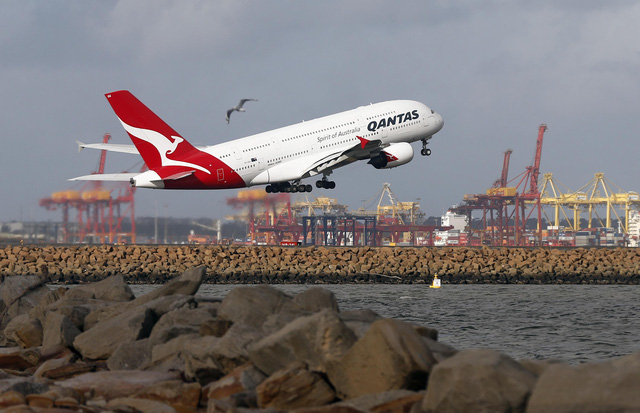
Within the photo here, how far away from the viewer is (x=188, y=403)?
15.0m

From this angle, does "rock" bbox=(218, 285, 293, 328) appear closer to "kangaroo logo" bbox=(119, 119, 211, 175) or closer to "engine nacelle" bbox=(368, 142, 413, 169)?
"kangaroo logo" bbox=(119, 119, 211, 175)

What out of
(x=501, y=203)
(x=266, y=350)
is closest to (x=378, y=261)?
(x=266, y=350)

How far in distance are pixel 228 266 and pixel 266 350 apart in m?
43.6

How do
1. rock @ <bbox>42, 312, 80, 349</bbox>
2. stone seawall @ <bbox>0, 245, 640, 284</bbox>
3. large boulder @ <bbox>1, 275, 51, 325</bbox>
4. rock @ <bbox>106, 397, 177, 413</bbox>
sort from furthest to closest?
stone seawall @ <bbox>0, 245, 640, 284</bbox>, large boulder @ <bbox>1, 275, 51, 325</bbox>, rock @ <bbox>42, 312, 80, 349</bbox>, rock @ <bbox>106, 397, 177, 413</bbox>

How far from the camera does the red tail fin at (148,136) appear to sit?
51.8 m

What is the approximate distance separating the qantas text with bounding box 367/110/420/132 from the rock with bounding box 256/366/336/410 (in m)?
42.7

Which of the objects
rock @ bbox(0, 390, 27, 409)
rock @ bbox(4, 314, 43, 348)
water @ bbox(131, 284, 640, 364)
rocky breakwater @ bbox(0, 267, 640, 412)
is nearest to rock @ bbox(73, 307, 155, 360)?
rocky breakwater @ bbox(0, 267, 640, 412)

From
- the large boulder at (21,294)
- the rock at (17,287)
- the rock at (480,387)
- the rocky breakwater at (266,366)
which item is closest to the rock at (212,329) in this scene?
the rocky breakwater at (266,366)

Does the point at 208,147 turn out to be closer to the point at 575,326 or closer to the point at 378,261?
the point at 378,261

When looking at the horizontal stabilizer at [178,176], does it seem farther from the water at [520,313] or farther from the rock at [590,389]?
the rock at [590,389]

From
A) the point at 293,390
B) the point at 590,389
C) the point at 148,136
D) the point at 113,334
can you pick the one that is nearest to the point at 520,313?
the point at 113,334

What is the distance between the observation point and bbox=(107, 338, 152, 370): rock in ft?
59.7

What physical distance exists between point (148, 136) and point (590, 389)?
4284cm

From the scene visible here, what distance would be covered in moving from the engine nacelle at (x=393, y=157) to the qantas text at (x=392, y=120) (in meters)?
1.42
